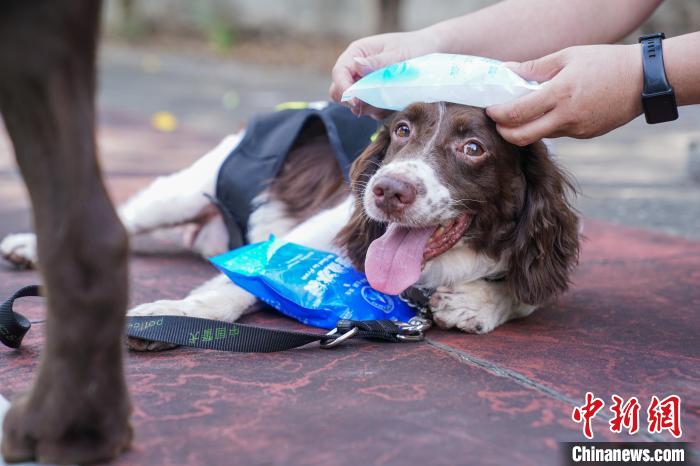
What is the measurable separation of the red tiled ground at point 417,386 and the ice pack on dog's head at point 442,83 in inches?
34.4

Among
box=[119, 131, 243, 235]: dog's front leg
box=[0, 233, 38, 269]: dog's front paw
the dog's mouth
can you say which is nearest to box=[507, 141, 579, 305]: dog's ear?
the dog's mouth

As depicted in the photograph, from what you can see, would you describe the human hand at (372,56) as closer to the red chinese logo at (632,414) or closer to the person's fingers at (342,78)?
the person's fingers at (342,78)

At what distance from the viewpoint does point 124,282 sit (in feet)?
6.12

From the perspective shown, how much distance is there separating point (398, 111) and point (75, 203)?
1.88 m

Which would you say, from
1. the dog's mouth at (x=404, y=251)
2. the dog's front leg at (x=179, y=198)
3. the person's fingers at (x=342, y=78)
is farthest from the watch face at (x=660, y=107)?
the dog's front leg at (x=179, y=198)

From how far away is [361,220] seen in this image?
11.6 ft

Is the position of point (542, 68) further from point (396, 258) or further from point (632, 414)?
point (632, 414)

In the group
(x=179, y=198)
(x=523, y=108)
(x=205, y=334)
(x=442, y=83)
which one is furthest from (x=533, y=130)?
(x=179, y=198)

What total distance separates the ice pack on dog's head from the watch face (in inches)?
14.4

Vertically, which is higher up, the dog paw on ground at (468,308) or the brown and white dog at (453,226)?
the brown and white dog at (453,226)

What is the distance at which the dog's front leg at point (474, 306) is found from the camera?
133 inches

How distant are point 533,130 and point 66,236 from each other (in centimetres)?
178

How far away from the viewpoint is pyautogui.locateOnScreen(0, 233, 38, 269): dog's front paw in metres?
4.16

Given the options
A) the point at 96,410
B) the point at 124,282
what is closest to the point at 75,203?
the point at 124,282
